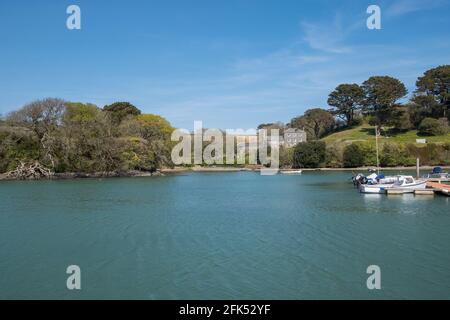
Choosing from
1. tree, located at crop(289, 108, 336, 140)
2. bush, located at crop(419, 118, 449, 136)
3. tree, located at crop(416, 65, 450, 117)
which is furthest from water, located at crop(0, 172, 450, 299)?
tree, located at crop(289, 108, 336, 140)

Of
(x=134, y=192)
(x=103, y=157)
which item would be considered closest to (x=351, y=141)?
(x=103, y=157)

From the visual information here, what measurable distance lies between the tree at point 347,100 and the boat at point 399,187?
2987 inches

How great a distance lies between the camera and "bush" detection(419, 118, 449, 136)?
102 metres

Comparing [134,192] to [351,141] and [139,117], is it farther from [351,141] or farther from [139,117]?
[351,141]

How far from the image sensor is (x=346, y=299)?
1351 cm

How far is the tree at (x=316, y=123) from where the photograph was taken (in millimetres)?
133375

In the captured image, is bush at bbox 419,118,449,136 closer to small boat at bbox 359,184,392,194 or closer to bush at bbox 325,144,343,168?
bush at bbox 325,144,343,168

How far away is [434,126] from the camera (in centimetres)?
10244

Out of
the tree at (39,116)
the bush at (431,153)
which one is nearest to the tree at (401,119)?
the bush at (431,153)

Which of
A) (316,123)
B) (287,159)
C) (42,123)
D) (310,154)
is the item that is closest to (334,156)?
(310,154)

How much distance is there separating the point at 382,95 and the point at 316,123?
30.3m

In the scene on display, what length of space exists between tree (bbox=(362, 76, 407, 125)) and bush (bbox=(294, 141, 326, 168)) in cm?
2049

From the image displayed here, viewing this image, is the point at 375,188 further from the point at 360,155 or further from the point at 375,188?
the point at 360,155
